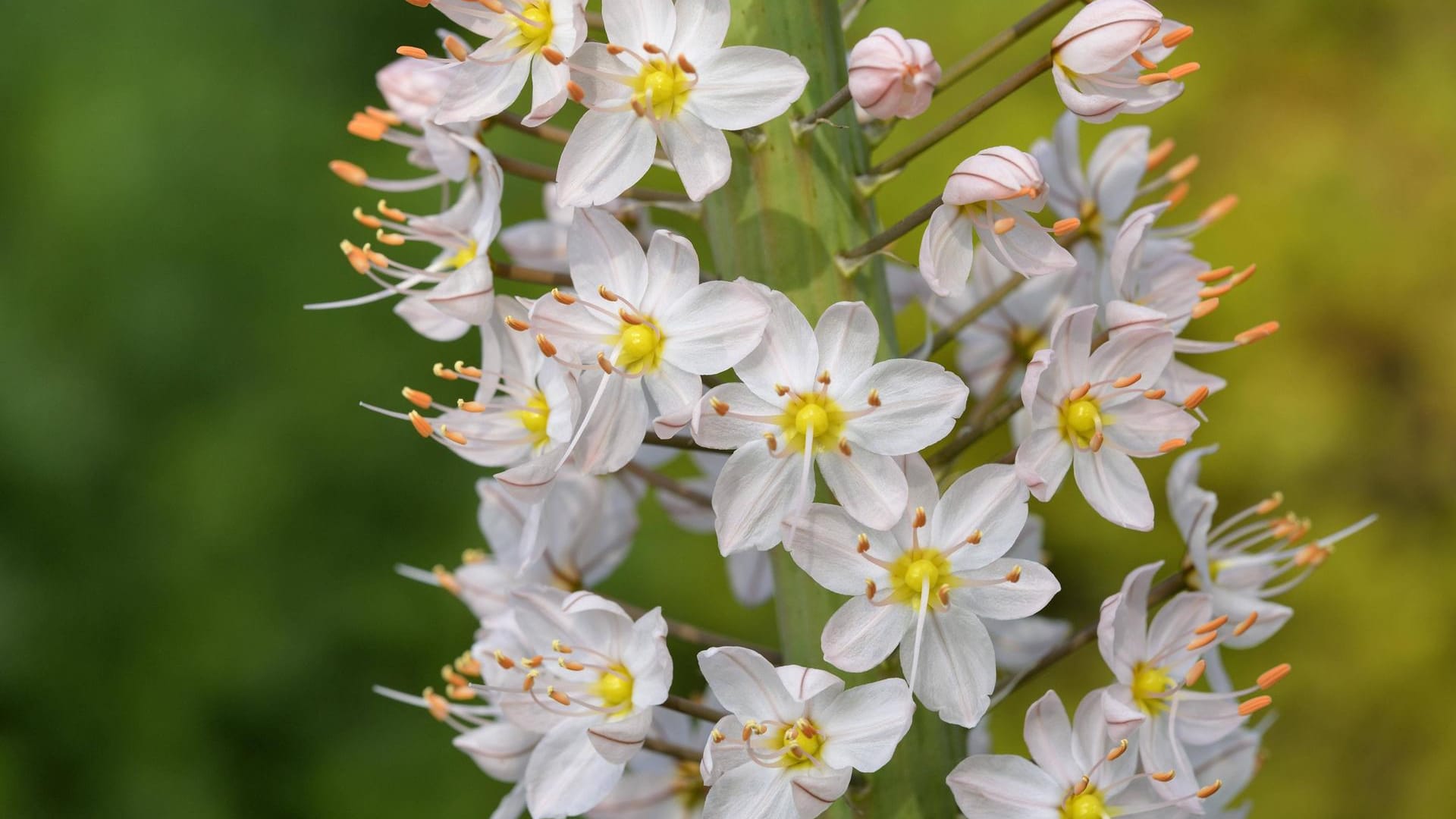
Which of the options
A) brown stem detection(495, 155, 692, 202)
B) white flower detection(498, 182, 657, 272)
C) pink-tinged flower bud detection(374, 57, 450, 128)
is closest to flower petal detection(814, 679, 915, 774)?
brown stem detection(495, 155, 692, 202)

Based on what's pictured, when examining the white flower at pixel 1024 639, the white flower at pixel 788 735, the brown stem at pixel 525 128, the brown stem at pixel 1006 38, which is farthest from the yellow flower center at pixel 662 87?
the white flower at pixel 1024 639

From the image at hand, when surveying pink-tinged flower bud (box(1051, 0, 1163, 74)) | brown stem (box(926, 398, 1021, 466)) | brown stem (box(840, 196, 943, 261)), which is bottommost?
brown stem (box(926, 398, 1021, 466))

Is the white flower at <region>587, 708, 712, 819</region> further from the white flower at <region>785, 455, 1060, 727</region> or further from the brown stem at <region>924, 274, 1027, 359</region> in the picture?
the brown stem at <region>924, 274, 1027, 359</region>

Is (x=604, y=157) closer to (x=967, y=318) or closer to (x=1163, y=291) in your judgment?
(x=967, y=318)

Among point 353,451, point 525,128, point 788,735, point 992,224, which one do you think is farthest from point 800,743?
point 353,451

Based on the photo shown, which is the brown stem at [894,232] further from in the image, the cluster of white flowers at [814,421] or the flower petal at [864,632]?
the flower petal at [864,632]

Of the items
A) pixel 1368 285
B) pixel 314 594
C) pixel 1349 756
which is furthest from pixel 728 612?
pixel 1368 285

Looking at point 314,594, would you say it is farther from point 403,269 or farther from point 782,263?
point 782,263

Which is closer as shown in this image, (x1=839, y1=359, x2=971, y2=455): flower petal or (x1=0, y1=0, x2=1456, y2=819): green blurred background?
(x1=839, y1=359, x2=971, y2=455): flower petal
